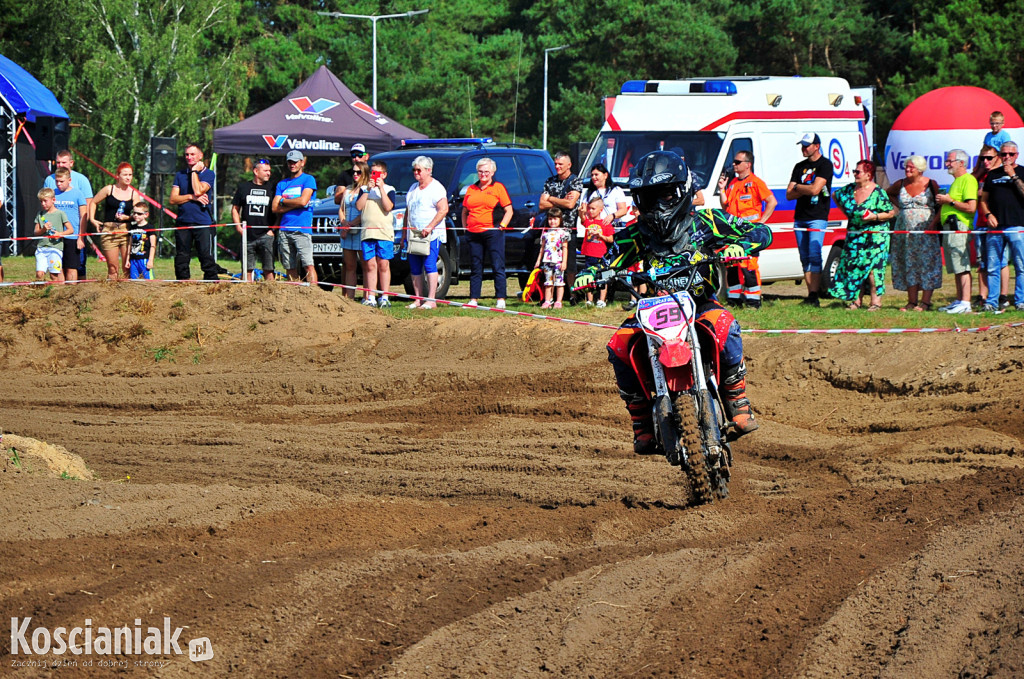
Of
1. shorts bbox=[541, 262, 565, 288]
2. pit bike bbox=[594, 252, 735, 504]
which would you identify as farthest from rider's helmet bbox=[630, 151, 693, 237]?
shorts bbox=[541, 262, 565, 288]

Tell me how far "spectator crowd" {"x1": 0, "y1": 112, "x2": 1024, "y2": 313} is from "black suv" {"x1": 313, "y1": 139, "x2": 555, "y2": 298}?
0.47m

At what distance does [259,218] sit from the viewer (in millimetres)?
15703

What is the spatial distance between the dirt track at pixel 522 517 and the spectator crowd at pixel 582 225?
118 inches

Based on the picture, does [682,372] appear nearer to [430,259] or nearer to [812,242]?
[430,259]

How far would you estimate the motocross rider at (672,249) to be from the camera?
684 centimetres

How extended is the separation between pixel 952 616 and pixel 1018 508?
67.5 inches

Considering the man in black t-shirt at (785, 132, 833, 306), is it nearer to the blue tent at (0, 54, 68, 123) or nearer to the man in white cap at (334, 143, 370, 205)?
the man in white cap at (334, 143, 370, 205)

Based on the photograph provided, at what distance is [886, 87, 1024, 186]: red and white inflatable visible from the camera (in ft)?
89.0

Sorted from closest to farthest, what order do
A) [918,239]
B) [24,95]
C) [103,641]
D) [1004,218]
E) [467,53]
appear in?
[103,641]
[1004,218]
[918,239]
[24,95]
[467,53]

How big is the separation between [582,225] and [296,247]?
3.74 meters

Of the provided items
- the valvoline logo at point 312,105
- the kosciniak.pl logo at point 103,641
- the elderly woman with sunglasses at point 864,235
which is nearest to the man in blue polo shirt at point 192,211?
the elderly woman with sunglasses at point 864,235

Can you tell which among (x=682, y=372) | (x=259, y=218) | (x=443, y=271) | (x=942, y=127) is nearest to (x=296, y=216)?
(x=259, y=218)

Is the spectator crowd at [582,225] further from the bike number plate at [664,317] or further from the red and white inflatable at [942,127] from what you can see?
the red and white inflatable at [942,127]

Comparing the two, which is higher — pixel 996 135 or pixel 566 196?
pixel 996 135
